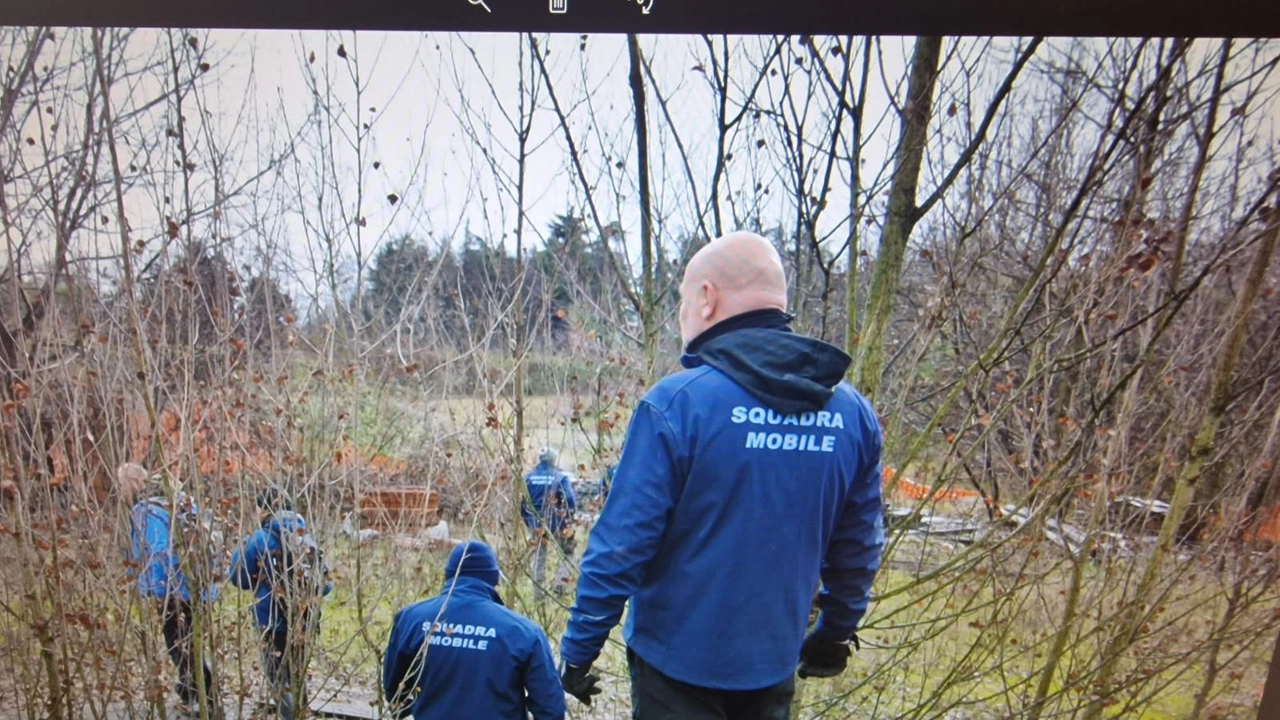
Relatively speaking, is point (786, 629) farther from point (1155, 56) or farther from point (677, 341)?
point (1155, 56)

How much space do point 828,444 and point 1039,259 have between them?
815 mm

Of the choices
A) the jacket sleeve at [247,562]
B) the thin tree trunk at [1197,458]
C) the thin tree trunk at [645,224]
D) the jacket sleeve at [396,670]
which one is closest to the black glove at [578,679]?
the jacket sleeve at [396,670]

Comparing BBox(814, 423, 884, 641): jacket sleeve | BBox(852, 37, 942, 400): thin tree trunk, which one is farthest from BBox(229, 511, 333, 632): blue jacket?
BBox(852, 37, 942, 400): thin tree trunk

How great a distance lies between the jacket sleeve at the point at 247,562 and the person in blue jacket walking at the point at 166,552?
0.06 meters

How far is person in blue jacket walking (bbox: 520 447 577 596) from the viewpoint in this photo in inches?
69.6

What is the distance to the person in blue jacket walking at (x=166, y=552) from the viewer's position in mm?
1561

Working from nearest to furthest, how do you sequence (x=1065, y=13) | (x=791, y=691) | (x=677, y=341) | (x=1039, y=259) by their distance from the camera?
(x=791, y=691) → (x=1065, y=13) → (x=1039, y=259) → (x=677, y=341)

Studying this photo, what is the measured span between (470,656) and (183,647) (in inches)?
A: 26.8

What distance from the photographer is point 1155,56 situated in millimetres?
1473

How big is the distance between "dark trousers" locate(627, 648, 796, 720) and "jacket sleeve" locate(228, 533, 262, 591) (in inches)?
35.4

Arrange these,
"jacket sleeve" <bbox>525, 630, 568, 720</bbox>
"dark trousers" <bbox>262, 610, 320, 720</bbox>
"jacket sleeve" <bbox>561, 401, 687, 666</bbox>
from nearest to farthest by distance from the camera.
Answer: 1. "jacket sleeve" <bbox>561, 401, 687, 666</bbox>
2. "jacket sleeve" <bbox>525, 630, 568, 720</bbox>
3. "dark trousers" <bbox>262, 610, 320, 720</bbox>

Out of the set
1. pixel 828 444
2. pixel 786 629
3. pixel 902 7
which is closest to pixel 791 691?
pixel 786 629

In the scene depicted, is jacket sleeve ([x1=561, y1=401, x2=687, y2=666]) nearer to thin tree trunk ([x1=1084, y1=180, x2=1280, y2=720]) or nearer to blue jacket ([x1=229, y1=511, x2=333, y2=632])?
blue jacket ([x1=229, y1=511, x2=333, y2=632])

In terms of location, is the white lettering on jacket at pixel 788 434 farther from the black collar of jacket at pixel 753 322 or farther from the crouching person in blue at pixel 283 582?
the crouching person in blue at pixel 283 582
